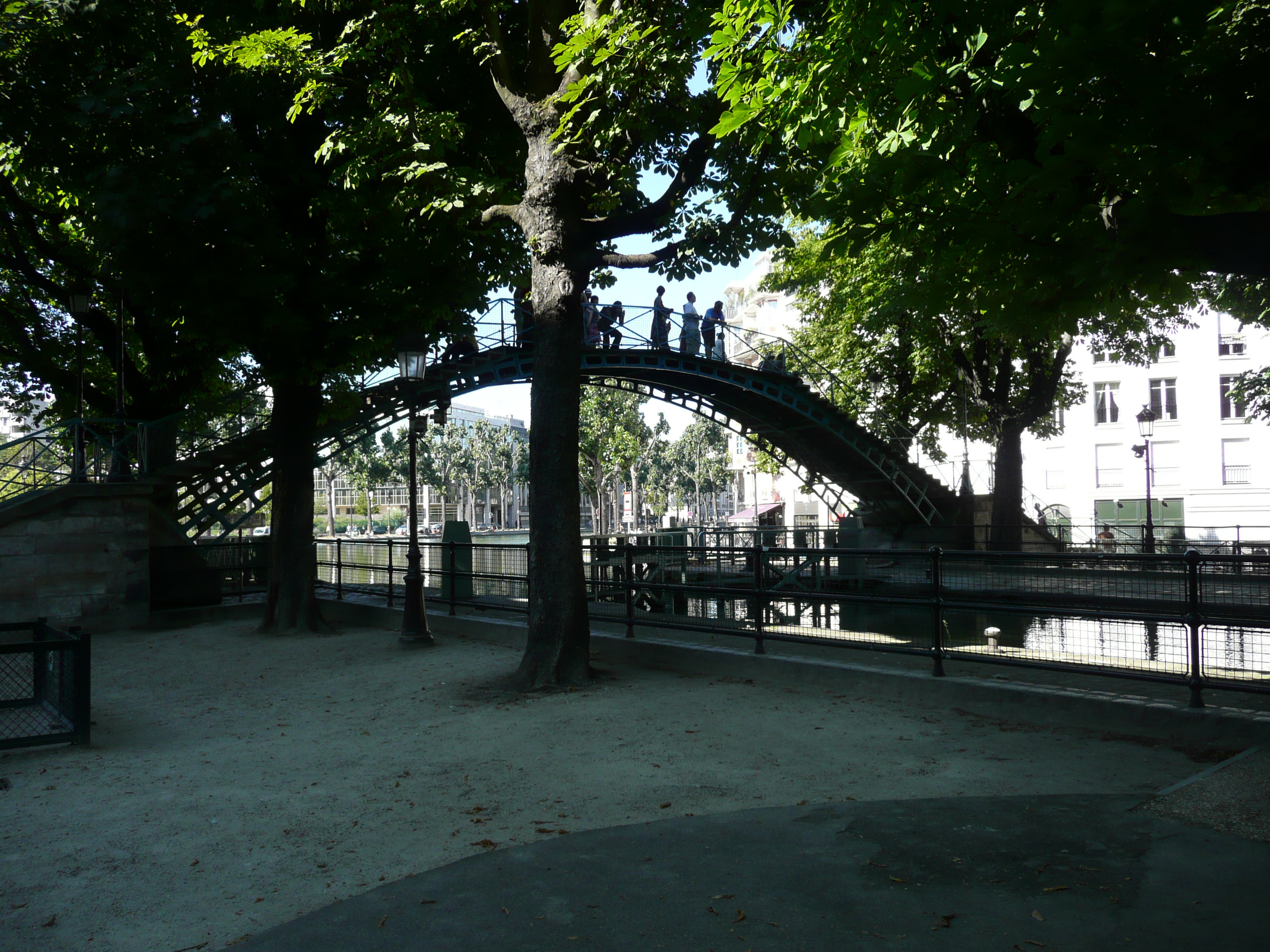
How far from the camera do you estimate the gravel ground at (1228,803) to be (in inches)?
173

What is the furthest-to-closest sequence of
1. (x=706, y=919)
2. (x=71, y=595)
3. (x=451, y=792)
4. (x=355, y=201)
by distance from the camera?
(x=71, y=595) → (x=355, y=201) → (x=451, y=792) → (x=706, y=919)

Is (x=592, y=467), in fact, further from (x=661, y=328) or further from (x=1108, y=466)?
(x=661, y=328)

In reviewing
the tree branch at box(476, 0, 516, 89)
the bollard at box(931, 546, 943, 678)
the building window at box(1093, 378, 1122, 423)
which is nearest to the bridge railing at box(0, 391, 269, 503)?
the tree branch at box(476, 0, 516, 89)

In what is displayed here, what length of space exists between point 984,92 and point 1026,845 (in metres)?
4.20

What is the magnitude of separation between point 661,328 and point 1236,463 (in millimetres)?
32243

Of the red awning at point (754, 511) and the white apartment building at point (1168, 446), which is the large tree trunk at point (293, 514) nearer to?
the white apartment building at point (1168, 446)

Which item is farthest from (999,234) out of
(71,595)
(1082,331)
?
(1082,331)

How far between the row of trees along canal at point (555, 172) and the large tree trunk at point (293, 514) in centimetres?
5

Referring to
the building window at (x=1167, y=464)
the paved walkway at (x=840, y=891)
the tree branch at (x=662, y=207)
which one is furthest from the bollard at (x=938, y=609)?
the building window at (x=1167, y=464)

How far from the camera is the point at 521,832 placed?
4.94 m

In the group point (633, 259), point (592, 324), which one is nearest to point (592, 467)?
point (592, 324)

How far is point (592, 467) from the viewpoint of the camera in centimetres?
7550

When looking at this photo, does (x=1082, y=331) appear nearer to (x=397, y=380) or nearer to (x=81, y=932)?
(x=397, y=380)

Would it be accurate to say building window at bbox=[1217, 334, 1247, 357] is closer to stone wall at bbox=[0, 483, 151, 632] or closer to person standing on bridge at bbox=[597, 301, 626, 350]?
person standing on bridge at bbox=[597, 301, 626, 350]
